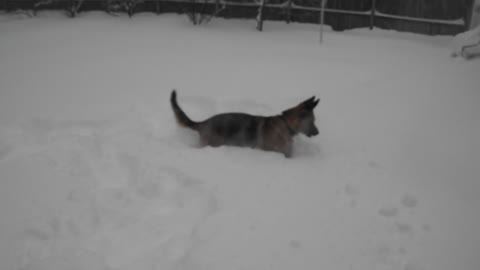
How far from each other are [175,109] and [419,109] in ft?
11.8

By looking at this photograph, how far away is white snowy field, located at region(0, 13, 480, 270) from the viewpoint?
3.17 metres

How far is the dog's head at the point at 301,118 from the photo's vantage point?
4.84 m

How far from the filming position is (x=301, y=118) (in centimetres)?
487

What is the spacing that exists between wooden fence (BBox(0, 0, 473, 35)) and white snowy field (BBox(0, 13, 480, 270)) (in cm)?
204

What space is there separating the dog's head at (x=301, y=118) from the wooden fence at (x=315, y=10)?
18.5ft

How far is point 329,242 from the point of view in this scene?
3.26 m

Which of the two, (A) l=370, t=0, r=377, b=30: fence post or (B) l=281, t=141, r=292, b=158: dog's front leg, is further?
(A) l=370, t=0, r=377, b=30: fence post

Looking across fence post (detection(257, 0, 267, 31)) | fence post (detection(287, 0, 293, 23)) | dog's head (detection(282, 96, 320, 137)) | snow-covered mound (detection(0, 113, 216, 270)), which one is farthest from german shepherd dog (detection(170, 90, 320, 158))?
fence post (detection(287, 0, 293, 23))

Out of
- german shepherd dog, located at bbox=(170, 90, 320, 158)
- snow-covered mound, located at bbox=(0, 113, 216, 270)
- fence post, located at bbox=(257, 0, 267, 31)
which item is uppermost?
fence post, located at bbox=(257, 0, 267, 31)

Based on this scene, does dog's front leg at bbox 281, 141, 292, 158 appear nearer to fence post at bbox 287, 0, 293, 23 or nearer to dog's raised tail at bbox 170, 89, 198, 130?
dog's raised tail at bbox 170, 89, 198, 130

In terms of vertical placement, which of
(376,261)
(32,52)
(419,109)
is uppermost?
(32,52)

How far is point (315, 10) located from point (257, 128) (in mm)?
6854

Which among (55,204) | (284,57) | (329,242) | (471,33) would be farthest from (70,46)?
(471,33)

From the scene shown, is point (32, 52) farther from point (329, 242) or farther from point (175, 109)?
point (329, 242)
